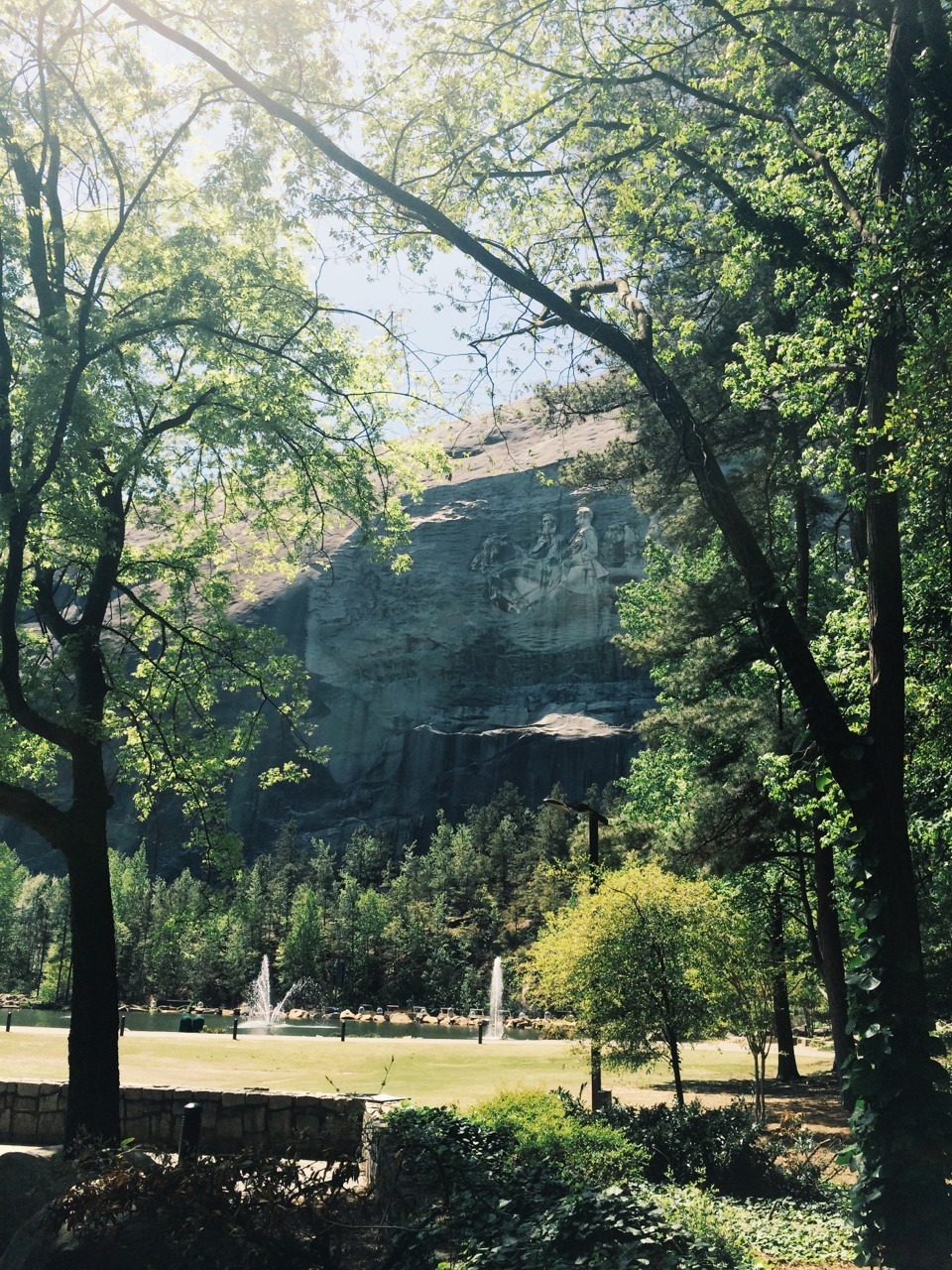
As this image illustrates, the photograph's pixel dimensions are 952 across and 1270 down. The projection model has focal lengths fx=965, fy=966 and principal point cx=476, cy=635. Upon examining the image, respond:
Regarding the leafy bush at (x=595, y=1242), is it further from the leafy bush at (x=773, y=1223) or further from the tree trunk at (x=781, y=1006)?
the tree trunk at (x=781, y=1006)

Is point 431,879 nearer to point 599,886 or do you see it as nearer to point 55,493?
point 599,886

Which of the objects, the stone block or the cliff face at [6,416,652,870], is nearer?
the stone block

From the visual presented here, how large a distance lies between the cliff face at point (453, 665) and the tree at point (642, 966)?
351 feet

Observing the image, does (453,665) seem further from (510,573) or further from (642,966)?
(642,966)

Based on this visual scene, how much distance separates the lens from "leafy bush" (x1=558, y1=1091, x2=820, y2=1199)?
10016 mm

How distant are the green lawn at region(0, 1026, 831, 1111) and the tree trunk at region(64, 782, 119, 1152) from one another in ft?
14.6

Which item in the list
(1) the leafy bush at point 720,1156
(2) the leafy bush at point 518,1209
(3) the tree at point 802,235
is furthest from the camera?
(1) the leafy bush at point 720,1156

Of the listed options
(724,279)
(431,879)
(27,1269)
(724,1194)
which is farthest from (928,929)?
(431,879)

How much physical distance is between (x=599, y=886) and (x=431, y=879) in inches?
3146

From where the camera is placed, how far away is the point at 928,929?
1994 cm

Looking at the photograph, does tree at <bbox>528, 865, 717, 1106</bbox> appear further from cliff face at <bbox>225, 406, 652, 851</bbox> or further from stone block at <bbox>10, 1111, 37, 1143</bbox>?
cliff face at <bbox>225, 406, 652, 851</bbox>

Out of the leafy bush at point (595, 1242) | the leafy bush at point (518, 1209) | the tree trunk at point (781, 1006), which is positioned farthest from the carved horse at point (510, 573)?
the leafy bush at point (595, 1242)

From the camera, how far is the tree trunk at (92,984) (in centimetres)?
948

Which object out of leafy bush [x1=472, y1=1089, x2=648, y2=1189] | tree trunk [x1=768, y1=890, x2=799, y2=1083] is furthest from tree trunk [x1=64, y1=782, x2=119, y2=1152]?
tree trunk [x1=768, y1=890, x2=799, y2=1083]
